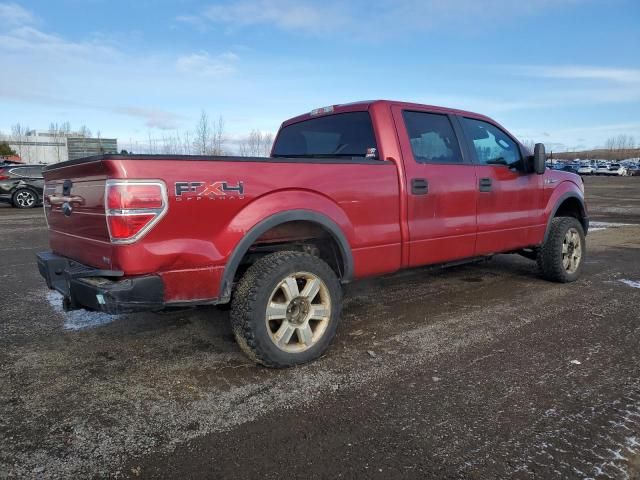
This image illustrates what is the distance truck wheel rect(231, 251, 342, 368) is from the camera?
10.0 feet

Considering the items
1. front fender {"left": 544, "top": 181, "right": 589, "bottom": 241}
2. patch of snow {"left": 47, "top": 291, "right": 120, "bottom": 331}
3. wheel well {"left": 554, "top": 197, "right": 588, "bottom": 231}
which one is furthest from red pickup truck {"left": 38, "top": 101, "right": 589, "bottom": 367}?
wheel well {"left": 554, "top": 197, "right": 588, "bottom": 231}

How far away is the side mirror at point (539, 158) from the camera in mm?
4893

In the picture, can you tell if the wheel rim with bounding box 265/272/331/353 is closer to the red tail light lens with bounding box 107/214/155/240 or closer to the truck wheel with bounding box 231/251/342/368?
the truck wheel with bounding box 231/251/342/368

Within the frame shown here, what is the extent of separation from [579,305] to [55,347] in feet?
15.4

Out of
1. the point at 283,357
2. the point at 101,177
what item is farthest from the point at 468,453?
the point at 101,177

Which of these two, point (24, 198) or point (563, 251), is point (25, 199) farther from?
point (563, 251)

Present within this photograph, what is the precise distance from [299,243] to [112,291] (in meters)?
1.45

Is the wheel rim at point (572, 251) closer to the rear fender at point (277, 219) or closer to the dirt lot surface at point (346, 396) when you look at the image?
the dirt lot surface at point (346, 396)

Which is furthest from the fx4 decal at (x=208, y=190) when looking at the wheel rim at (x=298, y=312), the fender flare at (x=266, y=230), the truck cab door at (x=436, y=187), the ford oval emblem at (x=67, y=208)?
the truck cab door at (x=436, y=187)

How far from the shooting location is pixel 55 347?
366cm

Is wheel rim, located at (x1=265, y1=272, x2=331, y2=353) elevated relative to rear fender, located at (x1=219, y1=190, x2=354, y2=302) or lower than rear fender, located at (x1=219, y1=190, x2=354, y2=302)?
lower

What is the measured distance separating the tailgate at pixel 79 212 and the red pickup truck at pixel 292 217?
0.01 m

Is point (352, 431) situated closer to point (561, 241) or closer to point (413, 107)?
point (413, 107)

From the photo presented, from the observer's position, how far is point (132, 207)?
2602mm
